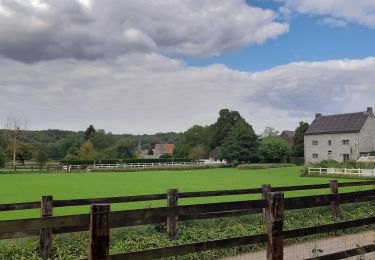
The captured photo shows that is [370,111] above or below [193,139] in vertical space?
above

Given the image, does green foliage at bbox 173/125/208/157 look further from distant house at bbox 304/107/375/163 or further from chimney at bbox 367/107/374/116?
chimney at bbox 367/107/374/116

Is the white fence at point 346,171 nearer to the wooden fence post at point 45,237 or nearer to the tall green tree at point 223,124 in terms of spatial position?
the wooden fence post at point 45,237

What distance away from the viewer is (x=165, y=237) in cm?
972

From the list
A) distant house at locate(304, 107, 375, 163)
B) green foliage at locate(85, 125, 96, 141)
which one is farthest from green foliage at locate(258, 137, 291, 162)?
green foliage at locate(85, 125, 96, 141)

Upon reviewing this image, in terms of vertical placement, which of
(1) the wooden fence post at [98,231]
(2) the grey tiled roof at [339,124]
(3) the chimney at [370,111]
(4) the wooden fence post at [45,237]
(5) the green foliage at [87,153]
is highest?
(3) the chimney at [370,111]

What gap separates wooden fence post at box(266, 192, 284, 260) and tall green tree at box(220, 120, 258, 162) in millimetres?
77420

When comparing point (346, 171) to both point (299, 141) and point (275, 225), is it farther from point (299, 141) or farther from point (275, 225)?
point (299, 141)

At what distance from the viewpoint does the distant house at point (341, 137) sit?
68019mm

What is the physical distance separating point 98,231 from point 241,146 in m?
79.4

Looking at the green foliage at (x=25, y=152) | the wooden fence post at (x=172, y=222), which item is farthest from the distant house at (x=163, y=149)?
the wooden fence post at (x=172, y=222)

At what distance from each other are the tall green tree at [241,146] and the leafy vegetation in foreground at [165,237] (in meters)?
69.3

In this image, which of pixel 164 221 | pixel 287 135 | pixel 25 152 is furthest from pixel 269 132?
pixel 164 221

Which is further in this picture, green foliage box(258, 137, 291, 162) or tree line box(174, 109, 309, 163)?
green foliage box(258, 137, 291, 162)

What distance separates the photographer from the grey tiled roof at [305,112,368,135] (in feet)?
225
